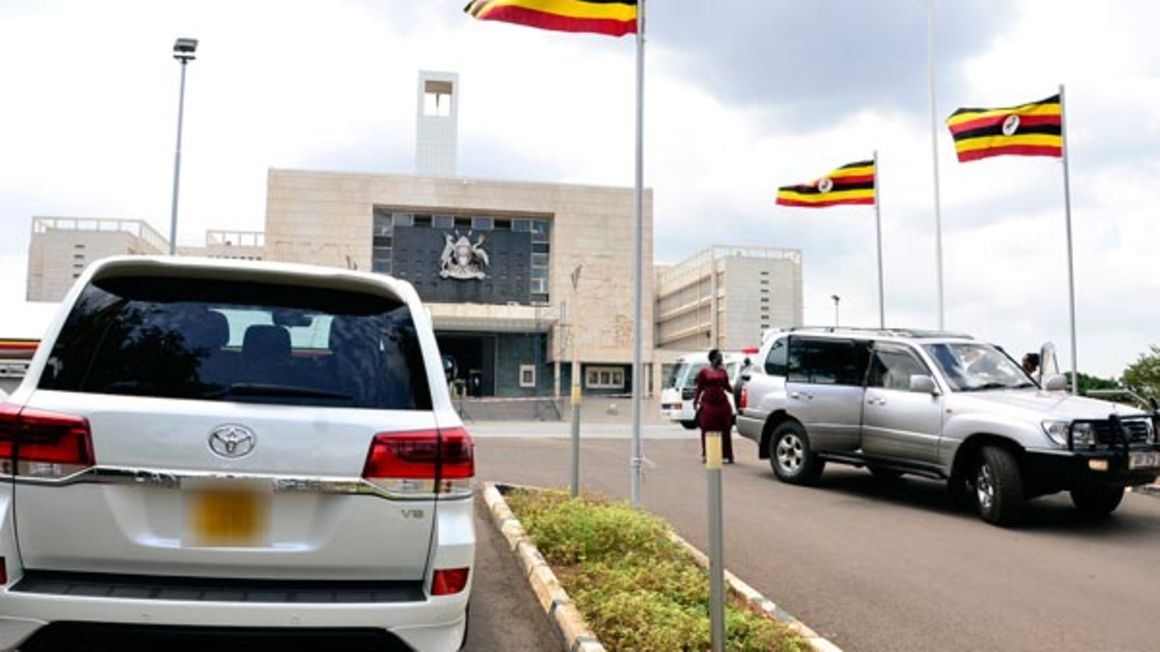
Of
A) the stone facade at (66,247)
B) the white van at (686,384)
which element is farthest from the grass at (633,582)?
the stone facade at (66,247)

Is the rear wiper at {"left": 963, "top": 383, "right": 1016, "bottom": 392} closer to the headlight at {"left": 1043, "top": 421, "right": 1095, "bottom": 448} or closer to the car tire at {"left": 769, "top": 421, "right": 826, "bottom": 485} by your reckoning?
the headlight at {"left": 1043, "top": 421, "right": 1095, "bottom": 448}

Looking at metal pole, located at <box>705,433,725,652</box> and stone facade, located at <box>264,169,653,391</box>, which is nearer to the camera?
metal pole, located at <box>705,433,725,652</box>

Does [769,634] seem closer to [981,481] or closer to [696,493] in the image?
[981,481]

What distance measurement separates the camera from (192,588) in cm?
302

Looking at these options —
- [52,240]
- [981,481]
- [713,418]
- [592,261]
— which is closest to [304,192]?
[592,261]

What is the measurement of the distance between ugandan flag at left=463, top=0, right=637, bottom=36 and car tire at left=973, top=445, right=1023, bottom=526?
5577 mm

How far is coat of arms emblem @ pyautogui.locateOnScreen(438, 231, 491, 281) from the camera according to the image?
61.5 m

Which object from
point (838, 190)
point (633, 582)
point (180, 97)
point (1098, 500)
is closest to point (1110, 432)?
point (1098, 500)

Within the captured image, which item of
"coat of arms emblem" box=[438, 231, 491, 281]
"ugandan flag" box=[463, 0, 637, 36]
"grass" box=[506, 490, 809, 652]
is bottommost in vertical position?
"grass" box=[506, 490, 809, 652]

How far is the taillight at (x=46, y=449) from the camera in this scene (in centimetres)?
299

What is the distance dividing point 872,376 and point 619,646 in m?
7.08

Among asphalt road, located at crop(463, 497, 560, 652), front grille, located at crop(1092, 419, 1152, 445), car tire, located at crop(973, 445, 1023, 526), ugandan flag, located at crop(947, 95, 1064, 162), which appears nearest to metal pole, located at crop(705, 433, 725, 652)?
asphalt road, located at crop(463, 497, 560, 652)

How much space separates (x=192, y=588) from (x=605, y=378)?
60515 mm

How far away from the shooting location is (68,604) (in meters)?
2.91
